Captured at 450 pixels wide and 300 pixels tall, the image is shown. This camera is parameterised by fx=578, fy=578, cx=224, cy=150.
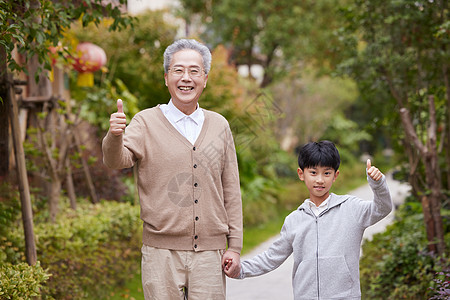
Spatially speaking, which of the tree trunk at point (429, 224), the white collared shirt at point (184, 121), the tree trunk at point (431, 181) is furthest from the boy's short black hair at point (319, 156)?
the tree trunk at point (429, 224)

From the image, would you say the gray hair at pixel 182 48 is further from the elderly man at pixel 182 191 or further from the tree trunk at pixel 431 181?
the tree trunk at pixel 431 181

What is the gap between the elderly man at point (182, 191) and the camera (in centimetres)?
279

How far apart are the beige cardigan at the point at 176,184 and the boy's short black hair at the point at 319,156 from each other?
1.39 feet

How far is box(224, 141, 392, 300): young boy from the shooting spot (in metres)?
2.79

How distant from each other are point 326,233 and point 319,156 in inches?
15.0

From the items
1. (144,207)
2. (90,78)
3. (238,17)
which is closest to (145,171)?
(144,207)

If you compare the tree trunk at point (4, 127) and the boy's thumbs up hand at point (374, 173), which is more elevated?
the tree trunk at point (4, 127)

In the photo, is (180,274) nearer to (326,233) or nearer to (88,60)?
(326,233)

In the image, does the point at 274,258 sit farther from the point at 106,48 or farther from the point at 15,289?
the point at 106,48

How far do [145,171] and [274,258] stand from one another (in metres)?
0.81

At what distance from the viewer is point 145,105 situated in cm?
1052

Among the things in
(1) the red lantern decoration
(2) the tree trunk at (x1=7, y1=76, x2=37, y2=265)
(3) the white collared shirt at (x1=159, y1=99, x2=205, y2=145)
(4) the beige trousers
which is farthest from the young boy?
(1) the red lantern decoration

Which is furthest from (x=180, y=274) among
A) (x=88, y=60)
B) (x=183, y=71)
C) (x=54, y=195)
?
(x=88, y=60)

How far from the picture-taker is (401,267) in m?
5.16
